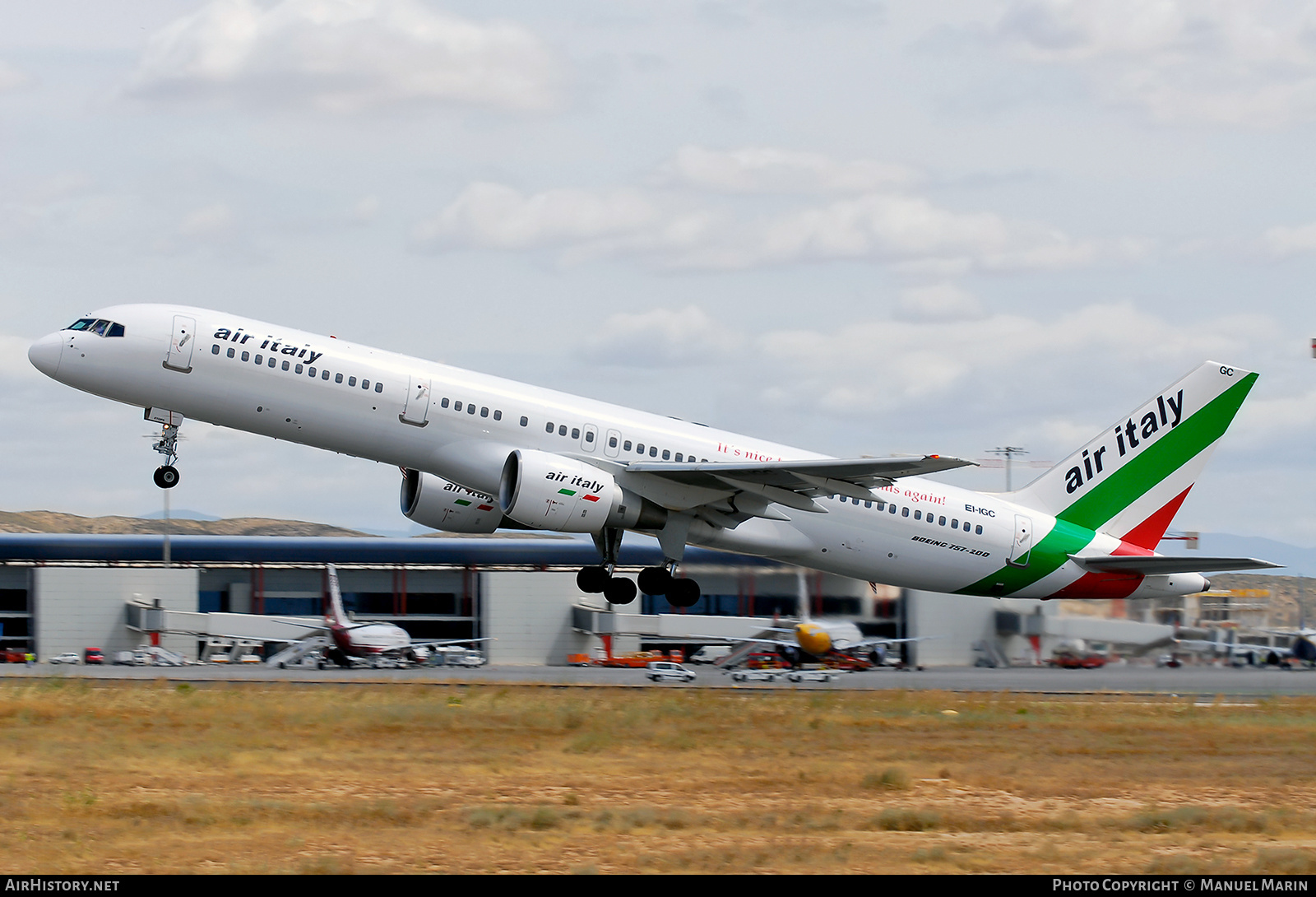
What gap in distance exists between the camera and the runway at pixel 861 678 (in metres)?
48.2

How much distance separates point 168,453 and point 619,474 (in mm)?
9474

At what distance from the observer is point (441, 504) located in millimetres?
34656

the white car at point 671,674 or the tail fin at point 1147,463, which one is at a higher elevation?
the tail fin at point 1147,463

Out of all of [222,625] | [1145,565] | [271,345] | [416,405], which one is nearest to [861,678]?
[1145,565]

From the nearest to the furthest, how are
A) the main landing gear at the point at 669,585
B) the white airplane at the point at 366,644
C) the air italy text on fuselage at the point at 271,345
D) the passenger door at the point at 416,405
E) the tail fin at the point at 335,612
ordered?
the air italy text on fuselage at the point at 271,345 < the passenger door at the point at 416,405 < the main landing gear at the point at 669,585 < the white airplane at the point at 366,644 < the tail fin at the point at 335,612

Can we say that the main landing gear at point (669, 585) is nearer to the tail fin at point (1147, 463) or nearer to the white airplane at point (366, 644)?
the tail fin at point (1147, 463)

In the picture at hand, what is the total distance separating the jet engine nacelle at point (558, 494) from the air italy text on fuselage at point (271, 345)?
14.9 feet

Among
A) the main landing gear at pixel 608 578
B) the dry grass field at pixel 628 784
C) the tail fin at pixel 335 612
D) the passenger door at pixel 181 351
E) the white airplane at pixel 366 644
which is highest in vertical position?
the passenger door at pixel 181 351

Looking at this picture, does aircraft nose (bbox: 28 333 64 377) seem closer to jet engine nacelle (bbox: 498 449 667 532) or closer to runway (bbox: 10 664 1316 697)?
jet engine nacelle (bbox: 498 449 667 532)

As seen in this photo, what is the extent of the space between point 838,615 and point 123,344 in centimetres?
2756

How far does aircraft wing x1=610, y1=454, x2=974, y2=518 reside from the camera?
30.7 meters

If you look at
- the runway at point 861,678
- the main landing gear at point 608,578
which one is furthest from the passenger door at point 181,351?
the runway at point 861,678

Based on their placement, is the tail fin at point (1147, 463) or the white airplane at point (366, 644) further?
the white airplane at point (366, 644)
